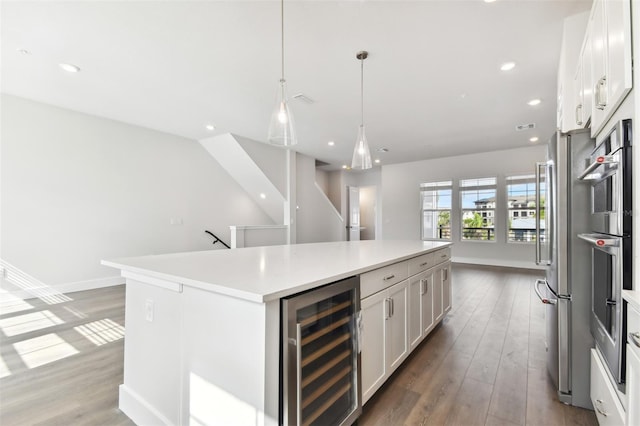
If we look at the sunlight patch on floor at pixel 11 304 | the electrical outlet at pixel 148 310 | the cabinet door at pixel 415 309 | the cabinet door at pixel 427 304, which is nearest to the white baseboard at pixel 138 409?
the electrical outlet at pixel 148 310

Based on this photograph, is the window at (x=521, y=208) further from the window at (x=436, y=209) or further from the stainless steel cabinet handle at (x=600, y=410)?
the stainless steel cabinet handle at (x=600, y=410)

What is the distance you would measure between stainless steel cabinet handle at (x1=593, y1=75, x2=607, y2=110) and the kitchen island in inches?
52.1

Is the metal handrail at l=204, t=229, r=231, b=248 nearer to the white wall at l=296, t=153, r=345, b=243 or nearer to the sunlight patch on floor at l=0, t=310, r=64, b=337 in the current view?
the white wall at l=296, t=153, r=345, b=243

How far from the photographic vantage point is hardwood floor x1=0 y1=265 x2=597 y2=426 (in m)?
1.63

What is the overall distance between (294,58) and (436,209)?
6.30 metres

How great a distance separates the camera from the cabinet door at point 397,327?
6.01 feet

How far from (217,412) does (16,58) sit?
12.8 ft

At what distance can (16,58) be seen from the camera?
2.82 m

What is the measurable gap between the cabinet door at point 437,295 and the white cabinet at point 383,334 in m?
0.75

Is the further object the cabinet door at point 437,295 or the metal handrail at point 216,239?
the metal handrail at point 216,239

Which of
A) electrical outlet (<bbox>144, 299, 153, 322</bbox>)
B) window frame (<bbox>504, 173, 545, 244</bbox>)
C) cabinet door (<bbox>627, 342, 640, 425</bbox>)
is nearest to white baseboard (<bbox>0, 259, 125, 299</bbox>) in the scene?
electrical outlet (<bbox>144, 299, 153, 322</bbox>)

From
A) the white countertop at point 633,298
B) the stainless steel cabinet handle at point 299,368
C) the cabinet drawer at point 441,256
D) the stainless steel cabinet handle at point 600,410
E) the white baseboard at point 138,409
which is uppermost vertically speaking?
the white countertop at point 633,298

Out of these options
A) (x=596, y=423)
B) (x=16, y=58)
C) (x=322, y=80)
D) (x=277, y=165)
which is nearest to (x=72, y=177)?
(x=16, y=58)

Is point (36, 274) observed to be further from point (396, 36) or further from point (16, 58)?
point (396, 36)
